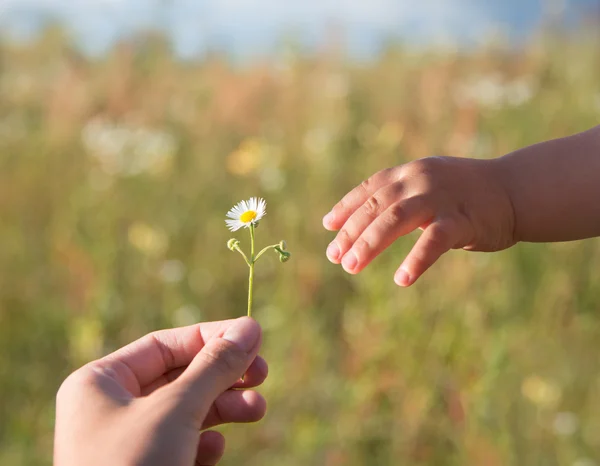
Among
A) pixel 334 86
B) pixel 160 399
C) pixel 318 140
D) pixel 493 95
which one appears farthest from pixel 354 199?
pixel 334 86

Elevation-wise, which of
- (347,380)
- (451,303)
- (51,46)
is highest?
(51,46)

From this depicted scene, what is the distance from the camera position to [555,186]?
0.95 meters

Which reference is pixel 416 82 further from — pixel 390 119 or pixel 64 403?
pixel 64 403

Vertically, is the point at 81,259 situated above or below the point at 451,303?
above

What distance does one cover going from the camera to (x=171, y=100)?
9.78 ft

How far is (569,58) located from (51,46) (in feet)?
8.09

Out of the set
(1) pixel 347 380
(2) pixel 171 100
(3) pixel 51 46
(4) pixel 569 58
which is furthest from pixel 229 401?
(3) pixel 51 46

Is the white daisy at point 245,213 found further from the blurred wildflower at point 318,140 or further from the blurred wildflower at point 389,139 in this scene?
the blurred wildflower at point 318,140

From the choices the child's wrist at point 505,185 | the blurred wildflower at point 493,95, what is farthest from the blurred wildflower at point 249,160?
the child's wrist at point 505,185

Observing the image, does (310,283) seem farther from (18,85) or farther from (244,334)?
(18,85)

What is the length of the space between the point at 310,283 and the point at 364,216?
101cm

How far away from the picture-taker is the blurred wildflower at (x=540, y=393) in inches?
57.3

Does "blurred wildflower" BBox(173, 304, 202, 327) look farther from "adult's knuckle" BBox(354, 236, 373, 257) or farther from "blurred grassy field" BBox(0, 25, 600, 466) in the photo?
"adult's knuckle" BBox(354, 236, 373, 257)

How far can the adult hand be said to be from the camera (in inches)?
21.4
